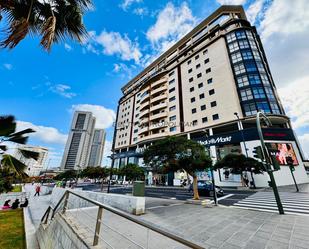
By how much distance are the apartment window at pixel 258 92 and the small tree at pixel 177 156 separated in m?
21.2

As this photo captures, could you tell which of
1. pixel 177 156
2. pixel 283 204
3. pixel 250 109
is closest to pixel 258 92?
pixel 250 109

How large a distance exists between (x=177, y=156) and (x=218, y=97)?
2247 cm

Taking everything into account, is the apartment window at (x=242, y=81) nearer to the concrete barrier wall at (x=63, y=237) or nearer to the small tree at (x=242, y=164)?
the small tree at (x=242, y=164)

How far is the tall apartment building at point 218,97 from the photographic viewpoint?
2545cm

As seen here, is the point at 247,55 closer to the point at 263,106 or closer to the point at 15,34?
the point at 263,106

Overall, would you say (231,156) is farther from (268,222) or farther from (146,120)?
(146,120)

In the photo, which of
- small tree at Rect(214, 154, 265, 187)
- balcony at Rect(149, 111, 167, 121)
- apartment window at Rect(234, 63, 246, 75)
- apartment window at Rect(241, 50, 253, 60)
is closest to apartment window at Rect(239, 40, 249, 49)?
apartment window at Rect(241, 50, 253, 60)

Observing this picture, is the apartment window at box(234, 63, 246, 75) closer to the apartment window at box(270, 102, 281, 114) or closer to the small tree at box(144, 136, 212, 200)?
the apartment window at box(270, 102, 281, 114)

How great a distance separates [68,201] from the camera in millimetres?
5102

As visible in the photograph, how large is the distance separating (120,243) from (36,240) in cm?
675

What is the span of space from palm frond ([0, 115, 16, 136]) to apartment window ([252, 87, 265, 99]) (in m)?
31.7

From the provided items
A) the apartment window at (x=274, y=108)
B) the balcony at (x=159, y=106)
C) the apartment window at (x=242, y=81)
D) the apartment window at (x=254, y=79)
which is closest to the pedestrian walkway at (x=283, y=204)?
the apartment window at (x=274, y=108)

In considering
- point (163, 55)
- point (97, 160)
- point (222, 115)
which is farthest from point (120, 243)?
point (97, 160)

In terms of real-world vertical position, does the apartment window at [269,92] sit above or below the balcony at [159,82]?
below
